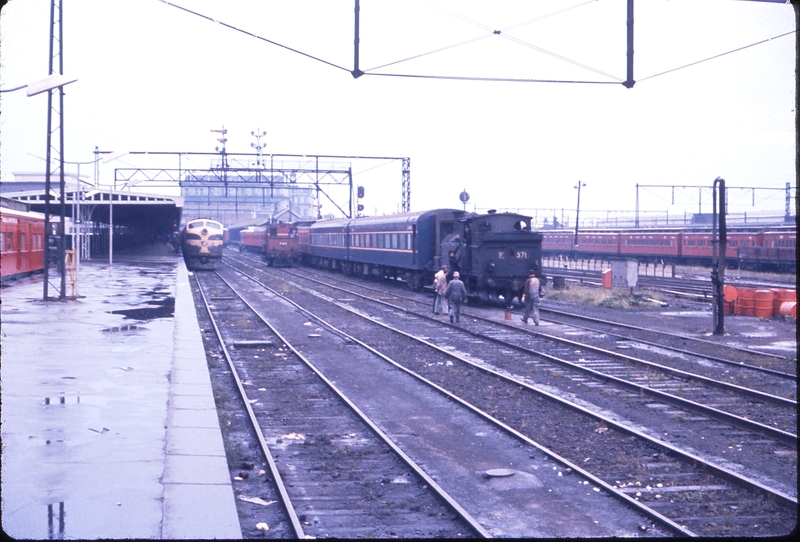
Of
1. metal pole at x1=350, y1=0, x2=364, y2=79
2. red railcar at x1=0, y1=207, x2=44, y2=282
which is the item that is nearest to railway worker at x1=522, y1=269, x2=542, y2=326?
metal pole at x1=350, y1=0, x2=364, y2=79

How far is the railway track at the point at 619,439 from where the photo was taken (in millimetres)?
7039

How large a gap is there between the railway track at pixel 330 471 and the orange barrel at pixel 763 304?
16.3 m

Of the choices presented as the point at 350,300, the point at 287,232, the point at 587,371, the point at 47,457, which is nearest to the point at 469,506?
the point at 47,457

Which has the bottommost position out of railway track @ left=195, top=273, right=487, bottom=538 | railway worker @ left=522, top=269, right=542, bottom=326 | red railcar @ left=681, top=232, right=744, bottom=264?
railway track @ left=195, top=273, right=487, bottom=538

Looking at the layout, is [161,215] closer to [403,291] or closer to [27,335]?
[403,291]

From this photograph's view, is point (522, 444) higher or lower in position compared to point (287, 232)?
lower

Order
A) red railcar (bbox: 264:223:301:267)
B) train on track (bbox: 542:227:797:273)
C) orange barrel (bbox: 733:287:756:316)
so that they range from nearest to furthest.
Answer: orange barrel (bbox: 733:287:756:316)
train on track (bbox: 542:227:797:273)
red railcar (bbox: 264:223:301:267)

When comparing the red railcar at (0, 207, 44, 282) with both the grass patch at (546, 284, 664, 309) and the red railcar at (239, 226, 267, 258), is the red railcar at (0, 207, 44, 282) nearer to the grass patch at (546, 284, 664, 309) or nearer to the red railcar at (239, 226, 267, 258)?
the grass patch at (546, 284, 664, 309)

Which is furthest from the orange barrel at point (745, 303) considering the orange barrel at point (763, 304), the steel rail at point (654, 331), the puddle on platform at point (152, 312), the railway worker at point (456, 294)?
the puddle on platform at point (152, 312)

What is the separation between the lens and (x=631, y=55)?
11406mm

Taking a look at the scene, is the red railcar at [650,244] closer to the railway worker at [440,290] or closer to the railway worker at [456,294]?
the railway worker at [440,290]

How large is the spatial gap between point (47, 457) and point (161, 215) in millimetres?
48949

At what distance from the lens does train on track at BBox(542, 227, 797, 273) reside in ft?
141

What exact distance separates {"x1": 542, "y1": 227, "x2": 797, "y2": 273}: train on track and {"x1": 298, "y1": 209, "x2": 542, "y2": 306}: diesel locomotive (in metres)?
20.2
